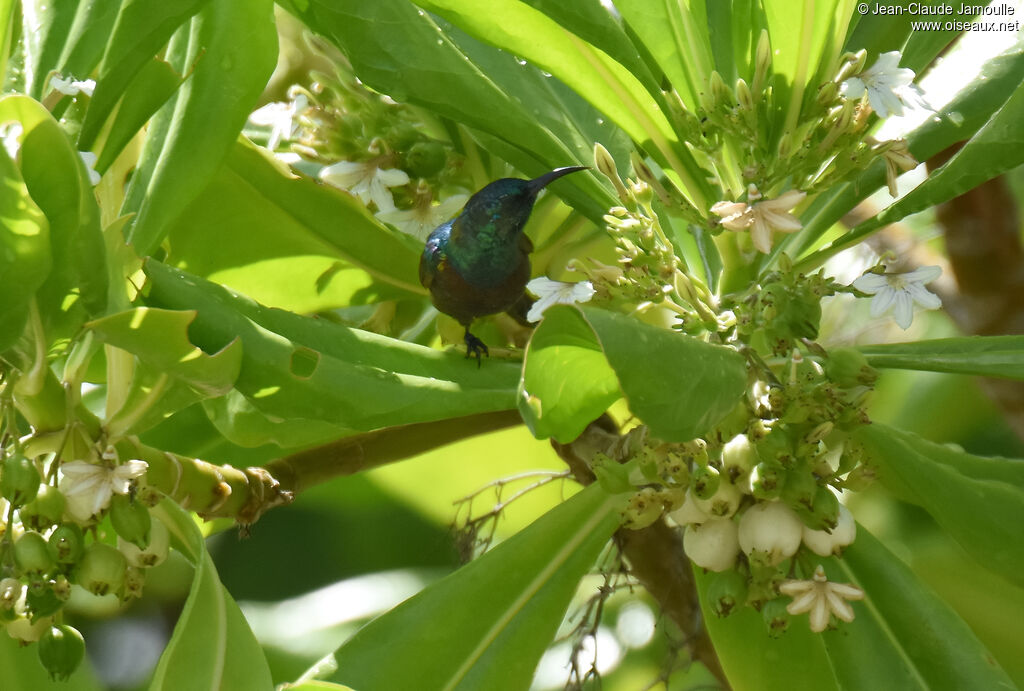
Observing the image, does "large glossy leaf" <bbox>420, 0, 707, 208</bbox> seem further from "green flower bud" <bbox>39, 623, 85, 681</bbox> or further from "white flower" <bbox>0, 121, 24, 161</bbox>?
"green flower bud" <bbox>39, 623, 85, 681</bbox>

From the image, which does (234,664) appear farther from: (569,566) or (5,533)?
(569,566)

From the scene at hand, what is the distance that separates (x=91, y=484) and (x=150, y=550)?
0.42 feet

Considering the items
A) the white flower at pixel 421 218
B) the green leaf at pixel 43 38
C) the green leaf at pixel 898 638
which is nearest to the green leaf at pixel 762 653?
the green leaf at pixel 898 638

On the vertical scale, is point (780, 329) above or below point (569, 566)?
above

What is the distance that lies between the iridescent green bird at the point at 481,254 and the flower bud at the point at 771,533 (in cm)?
43

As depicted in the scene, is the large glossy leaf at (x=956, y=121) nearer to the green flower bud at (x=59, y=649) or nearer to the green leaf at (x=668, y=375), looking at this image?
the green leaf at (x=668, y=375)

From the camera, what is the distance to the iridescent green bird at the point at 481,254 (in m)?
1.51

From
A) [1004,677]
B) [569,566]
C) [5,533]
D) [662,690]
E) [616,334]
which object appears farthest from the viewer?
[662,690]

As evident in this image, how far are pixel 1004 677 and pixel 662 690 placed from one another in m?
0.80

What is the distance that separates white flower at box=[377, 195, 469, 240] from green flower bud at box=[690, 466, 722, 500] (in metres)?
0.63

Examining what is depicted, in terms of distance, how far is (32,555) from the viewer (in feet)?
3.77

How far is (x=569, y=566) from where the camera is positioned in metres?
1.41

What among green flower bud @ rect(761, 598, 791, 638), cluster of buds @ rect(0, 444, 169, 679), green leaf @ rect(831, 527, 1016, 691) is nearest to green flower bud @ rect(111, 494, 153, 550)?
cluster of buds @ rect(0, 444, 169, 679)

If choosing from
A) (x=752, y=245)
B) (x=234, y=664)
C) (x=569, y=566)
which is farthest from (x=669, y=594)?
Answer: (x=234, y=664)
